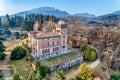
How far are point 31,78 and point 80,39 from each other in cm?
2221

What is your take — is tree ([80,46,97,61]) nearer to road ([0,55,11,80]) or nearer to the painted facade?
the painted facade

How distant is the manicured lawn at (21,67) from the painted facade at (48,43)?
2442 mm

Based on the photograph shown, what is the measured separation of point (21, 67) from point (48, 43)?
714 centimetres

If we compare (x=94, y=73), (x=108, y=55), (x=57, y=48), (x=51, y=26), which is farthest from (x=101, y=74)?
(x=51, y=26)

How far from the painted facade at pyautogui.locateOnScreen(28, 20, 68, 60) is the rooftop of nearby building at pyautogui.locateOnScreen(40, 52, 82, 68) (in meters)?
1.22

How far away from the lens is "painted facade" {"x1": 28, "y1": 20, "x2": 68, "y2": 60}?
38.2 meters

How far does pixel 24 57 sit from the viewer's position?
135 ft

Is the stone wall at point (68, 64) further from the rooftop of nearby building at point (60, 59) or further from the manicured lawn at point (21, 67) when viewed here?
the manicured lawn at point (21, 67)

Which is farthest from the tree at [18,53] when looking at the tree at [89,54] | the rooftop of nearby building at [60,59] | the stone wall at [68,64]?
the tree at [89,54]

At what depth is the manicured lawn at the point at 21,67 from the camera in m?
34.6

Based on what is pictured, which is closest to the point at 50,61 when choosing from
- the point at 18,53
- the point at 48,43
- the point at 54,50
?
the point at 54,50

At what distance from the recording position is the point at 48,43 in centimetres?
3944

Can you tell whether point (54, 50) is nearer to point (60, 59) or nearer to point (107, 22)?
point (60, 59)

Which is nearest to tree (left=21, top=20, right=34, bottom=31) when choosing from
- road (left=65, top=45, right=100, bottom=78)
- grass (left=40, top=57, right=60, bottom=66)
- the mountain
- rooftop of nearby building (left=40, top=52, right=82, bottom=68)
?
rooftop of nearby building (left=40, top=52, right=82, bottom=68)
